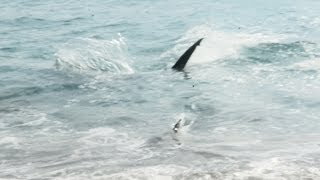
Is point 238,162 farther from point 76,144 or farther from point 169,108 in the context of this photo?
point 169,108

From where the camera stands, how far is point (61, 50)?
46.1 feet

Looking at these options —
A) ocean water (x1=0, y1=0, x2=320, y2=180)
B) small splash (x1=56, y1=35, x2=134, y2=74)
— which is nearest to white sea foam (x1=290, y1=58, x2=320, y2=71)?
ocean water (x1=0, y1=0, x2=320, y2=180)

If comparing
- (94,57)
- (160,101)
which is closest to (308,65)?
(160,101)

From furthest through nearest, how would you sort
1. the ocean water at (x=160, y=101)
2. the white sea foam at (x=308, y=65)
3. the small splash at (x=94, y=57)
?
the small splash at (x=94, y=57) < the white sea foam at (x=308, y=65) < the ocean water at (x=160, y=101)

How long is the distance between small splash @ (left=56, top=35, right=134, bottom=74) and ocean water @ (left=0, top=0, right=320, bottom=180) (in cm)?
3

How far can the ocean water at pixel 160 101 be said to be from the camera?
21.0 feet

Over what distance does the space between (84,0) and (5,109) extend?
59.5 ft

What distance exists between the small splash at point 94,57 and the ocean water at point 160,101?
3cm

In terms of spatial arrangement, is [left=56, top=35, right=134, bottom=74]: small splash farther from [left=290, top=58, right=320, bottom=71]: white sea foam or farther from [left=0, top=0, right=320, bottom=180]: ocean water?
[left=290, top=58, right=320, bottom=71]: white sea foam

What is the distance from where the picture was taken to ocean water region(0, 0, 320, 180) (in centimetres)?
639

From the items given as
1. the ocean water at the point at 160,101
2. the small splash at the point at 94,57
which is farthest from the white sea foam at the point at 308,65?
the small splash at the point at 94,57

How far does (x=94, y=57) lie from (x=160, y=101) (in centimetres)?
406

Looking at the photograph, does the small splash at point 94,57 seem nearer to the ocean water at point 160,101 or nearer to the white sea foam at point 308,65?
the ocean water at point 160,101

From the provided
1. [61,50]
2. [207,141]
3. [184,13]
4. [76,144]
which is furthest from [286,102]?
[184,13]
